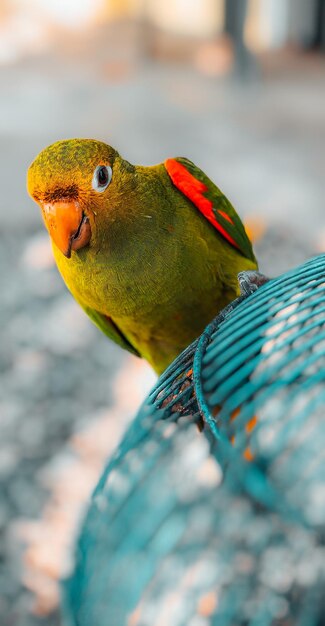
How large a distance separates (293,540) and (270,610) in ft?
0.65

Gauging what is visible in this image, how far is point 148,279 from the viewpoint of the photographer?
1172 millimetres

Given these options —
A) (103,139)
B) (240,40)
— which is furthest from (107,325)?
(240,40)

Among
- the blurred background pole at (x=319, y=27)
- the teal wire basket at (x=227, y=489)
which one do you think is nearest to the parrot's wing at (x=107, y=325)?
the teal wire basket at (x=227, y=489)

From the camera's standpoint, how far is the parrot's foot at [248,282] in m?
1.16

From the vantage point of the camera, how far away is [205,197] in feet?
4.06

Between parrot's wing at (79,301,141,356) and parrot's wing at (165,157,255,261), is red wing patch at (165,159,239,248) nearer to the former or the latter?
parrot's wing at (165,157,255,261)

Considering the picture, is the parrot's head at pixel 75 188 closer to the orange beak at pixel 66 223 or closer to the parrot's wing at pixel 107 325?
the orange beak at pixel 66 223

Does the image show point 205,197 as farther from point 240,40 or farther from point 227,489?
point 240,40

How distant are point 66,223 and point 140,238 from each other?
0.16 meters

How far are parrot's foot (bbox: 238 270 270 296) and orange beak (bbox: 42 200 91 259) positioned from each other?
26cm

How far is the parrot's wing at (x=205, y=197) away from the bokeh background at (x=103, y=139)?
106 cm

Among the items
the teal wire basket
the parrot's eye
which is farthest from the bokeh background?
the parrot's eye

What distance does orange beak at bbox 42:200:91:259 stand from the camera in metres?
1.03

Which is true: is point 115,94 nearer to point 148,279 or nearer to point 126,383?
point 126,383
